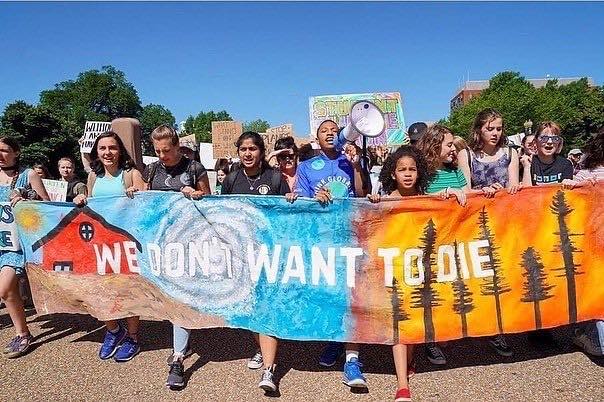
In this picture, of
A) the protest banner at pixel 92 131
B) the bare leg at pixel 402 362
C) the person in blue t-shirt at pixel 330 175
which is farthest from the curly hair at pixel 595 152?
the protest banner at pixel 92 131

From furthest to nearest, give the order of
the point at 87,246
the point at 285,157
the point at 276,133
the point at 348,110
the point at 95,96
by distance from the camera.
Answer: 1. the point at 95,96
2. the point at 276,133
3. the point at 348,110
4. the point at 285,157
5. the point at 87,246

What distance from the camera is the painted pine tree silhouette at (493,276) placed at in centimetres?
345

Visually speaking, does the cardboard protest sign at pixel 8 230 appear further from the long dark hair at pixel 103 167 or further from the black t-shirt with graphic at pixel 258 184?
the black t-shirt with graphic at pixel 258 184

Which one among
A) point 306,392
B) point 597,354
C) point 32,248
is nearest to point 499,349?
point 597,354

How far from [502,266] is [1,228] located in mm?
4194

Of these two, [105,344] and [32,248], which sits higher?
[32,248]

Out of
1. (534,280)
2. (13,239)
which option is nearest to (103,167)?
(13,239)

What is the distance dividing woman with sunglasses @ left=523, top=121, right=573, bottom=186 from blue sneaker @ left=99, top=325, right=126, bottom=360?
368cm

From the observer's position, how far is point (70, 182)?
6215 millimetres

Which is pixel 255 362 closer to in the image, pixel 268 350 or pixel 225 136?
pixel 268 350

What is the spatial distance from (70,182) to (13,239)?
215cm

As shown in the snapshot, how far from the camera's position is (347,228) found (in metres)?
3.45

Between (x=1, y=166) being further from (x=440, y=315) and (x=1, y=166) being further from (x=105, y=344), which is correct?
(x=440, y=315)

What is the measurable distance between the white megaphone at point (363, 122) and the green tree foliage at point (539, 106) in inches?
1408
